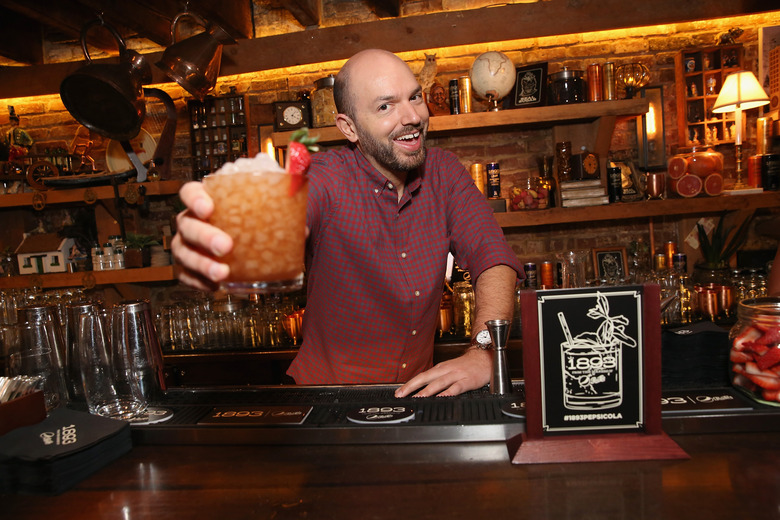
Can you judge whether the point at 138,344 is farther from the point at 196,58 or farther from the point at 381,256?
the point at 196,58

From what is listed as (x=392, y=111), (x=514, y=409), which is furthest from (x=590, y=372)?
(x=392, y=111)

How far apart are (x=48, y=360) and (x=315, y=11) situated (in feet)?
8.74

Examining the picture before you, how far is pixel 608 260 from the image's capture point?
346 cm

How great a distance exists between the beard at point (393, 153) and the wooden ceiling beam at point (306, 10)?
1.59 meters

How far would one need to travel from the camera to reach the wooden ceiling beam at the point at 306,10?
3113 mm

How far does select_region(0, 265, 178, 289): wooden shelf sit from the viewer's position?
3.47 metres

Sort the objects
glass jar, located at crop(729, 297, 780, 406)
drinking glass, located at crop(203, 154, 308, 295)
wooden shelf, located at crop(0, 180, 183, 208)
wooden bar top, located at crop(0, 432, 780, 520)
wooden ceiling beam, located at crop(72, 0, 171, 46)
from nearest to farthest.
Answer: drinking glass, located at crop(203, 154, 308, 295) < wooden bar top, located at crop(0, 432, 780, 520) < glass jar, located at crop(729, 297, 780, 406) < wooden ceiling beam, located at crop(72, 0, 171, 46) < wooden shelf, located at crop(0, 180, 183, 208)

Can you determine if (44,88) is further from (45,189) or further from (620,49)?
(620,49)

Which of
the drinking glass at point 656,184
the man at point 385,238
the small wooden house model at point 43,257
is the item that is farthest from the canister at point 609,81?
the small wooden house model at point 43,257

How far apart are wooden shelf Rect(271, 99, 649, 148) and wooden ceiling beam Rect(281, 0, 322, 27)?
2.21ft

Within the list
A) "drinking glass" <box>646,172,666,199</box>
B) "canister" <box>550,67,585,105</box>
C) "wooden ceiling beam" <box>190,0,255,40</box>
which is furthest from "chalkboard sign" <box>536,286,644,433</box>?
"wooden ceiling beam" <box>190,0,255,40</box>

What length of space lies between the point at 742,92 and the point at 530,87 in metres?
1.12

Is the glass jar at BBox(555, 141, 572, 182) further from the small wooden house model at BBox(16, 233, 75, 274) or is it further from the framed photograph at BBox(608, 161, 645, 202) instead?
the small wooden house model at BBox(16, 233, 75, 274)

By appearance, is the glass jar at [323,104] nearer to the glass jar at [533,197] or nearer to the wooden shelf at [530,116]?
the wooden shelf at [530,116]
